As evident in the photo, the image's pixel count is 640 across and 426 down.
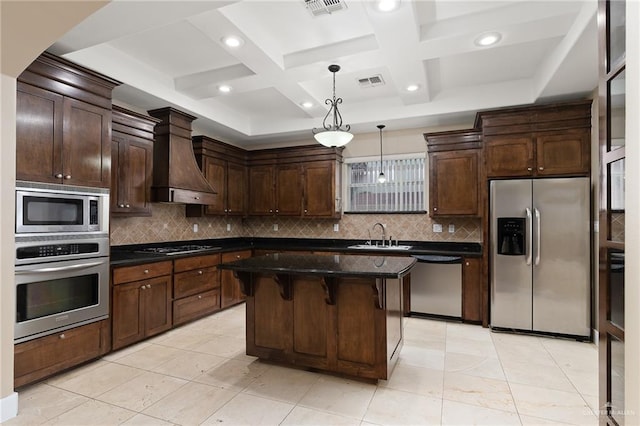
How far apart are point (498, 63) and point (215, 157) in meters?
3.94

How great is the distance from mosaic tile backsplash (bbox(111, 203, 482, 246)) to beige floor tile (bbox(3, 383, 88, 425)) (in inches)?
67.1

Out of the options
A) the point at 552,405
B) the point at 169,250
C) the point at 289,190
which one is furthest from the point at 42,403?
the point at 289,190

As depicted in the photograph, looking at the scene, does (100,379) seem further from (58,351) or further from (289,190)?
(289,190)

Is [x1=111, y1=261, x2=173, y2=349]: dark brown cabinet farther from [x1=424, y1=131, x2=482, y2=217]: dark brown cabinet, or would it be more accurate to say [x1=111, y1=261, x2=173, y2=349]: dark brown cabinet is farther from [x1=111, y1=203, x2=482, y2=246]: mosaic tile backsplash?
[x1=424, y1=131, x2=482, y2=217]: dark brown cabinet

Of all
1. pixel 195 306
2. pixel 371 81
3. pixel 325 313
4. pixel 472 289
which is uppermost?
pixel 371 81

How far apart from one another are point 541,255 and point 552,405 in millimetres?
1834

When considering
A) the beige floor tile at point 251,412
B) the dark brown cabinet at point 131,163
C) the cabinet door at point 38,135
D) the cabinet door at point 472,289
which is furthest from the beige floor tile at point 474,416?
the dark brown cabinet at point 131,163

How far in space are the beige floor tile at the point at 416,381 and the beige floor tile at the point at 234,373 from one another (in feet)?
3.47

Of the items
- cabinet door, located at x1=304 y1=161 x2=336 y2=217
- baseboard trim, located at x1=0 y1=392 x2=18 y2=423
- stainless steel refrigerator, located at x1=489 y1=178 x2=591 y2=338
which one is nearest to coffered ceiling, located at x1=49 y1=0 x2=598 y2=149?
cabinet door, located at x1=304 y1=161 x2=336 y2=217

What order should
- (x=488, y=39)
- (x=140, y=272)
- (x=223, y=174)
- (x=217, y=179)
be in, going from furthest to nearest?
(x=223, y=174) → (x=217, y=179) → (x=140, y=272) → (x=488, y=39)

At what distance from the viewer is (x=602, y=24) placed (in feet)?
5.20

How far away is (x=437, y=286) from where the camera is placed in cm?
430

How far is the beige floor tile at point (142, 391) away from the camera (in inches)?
93.1

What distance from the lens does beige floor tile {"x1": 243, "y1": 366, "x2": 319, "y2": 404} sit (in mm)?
2465
